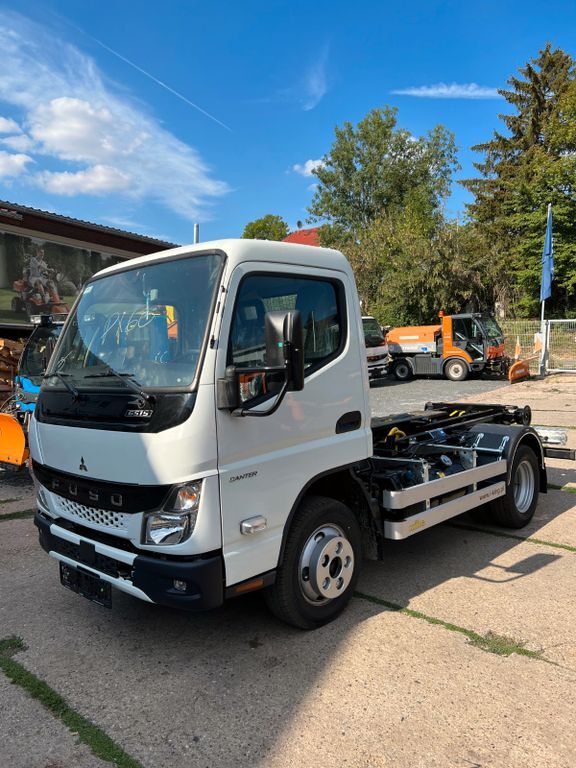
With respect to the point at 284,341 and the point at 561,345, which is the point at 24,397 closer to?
the point at 284,341

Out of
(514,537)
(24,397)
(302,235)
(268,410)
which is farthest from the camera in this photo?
(302,235)

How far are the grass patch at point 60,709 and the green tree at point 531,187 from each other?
31427 mm

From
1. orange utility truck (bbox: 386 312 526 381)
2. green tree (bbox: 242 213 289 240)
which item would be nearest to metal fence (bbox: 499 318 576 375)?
orange utility truck (bbox: 386 312 526 381)

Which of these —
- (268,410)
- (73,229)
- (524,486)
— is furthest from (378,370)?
(268,410)

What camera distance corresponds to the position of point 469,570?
4.31 metres

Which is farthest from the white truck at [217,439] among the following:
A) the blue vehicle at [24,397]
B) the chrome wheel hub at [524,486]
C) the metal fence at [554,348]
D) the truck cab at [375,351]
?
the metal fence at [554,348]

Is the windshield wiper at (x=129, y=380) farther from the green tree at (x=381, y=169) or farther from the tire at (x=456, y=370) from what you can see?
the green tree at (x=381, y=169)

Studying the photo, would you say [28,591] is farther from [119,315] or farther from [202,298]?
[202,298]

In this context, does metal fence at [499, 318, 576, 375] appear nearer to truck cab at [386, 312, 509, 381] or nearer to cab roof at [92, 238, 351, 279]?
truck cab at [386, 312, 509, 381]

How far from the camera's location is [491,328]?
20.3 meters

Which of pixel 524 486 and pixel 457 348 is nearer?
pixel 524 486

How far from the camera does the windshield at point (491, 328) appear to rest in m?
20.0

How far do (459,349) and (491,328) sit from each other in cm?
146

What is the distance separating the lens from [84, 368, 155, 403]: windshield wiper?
9.31ft
